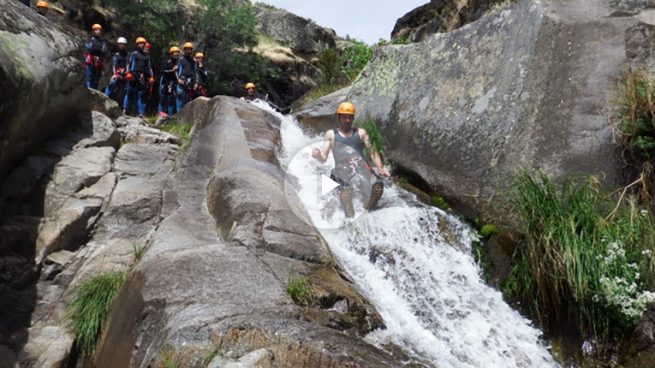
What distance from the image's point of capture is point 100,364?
13.9ft

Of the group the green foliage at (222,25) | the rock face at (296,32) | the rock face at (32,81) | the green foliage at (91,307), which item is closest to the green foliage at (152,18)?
the green foliage at (222,25)

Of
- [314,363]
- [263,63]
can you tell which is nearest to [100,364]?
[314,363]

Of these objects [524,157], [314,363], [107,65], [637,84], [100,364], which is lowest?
[100,364]

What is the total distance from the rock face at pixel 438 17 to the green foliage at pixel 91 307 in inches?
343

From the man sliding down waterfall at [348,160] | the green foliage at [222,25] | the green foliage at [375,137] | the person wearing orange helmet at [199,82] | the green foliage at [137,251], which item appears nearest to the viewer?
the green foliage at [137,251]

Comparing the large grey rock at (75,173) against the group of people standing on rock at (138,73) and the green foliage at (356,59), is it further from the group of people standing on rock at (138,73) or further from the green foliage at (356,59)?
the green foliage at (356,59)

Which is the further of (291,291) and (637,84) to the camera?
(637,84)

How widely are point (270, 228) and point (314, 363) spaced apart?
2239 mm

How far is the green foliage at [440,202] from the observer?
7.05 metres

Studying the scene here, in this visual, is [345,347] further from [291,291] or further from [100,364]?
[100,364]

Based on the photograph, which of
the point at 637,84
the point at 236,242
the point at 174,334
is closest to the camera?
the point at 174,334

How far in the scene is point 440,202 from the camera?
23.4 ft

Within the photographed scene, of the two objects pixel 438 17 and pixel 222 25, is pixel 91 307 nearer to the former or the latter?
pixel 438 17

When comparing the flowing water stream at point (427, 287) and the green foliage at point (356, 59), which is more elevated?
the green foliage at point (356, 59)
